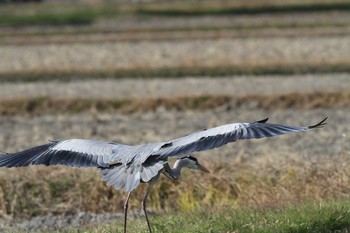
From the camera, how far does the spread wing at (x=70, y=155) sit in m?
7.16

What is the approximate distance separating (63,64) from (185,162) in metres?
15.6

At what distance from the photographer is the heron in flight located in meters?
6.84

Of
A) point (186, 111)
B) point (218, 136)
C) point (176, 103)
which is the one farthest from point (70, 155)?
point (176, 103)

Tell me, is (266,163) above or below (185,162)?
below

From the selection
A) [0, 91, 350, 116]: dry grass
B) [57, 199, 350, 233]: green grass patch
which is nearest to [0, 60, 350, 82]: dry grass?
[0, 91, 350, 116]: dry grass

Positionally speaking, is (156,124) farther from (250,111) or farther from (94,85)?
(94,85)

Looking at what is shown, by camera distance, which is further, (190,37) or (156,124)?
(190,37)

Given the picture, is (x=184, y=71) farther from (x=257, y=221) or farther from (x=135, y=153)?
(x=135, y=153)

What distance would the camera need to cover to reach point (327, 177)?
380 inches

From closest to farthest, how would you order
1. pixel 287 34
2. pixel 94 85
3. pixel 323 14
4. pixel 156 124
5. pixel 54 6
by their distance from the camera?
pixel 156 124 < pixel 94 85 < pixel 287 34 < pixel 323 14 < pixel 54 6

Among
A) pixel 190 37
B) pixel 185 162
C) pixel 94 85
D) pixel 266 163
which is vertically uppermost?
pixel 185 162

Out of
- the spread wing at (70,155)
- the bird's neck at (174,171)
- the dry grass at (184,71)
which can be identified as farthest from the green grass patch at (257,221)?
the dry grass at (184,71)

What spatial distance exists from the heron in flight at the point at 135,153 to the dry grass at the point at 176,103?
9.08m

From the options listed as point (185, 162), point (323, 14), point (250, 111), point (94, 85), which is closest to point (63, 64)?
point (94, 85)
